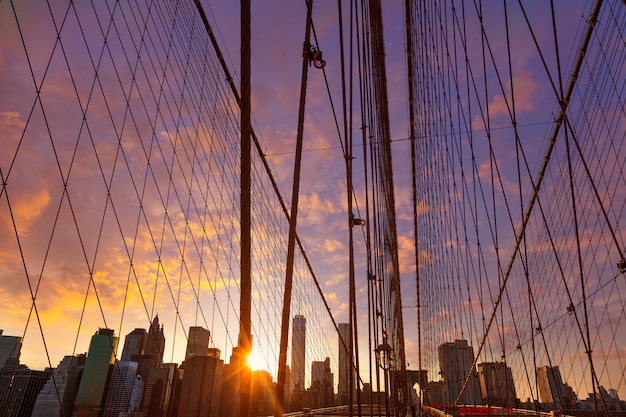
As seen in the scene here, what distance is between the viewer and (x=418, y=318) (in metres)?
37.8

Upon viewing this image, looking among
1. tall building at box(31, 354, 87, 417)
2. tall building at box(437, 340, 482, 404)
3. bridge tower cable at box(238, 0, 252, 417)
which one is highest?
tall building at box(437, 340, 482, 404)

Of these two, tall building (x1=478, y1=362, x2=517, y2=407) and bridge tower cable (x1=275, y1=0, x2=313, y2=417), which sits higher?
tall building (x1=478, y1=362, x2=517, y2=407)

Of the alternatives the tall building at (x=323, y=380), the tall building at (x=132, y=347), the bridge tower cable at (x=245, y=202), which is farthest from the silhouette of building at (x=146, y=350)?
the tall building at (x=323, y=380)

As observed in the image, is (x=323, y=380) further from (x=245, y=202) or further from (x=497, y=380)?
(x=245, y=202)

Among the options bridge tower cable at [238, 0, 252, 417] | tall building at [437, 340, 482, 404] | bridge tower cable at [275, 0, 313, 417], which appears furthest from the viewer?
tall building at [437, 340, 482, 404]

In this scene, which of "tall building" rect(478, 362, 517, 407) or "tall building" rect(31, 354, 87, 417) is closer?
"tall building" rect(31, 354, 87, 417)

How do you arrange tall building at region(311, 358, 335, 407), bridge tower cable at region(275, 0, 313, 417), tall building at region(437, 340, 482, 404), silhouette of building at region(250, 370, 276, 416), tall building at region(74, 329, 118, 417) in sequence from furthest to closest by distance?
tall building at region(311, 358, 335, 407) < tall building at region(437, 340, 482, 404) < tall building at region(74, 329, 118, 417) < silhouette of building at region(250, 370, 276, 416) < bridge tower cable at region(275, 0, 313, 417)

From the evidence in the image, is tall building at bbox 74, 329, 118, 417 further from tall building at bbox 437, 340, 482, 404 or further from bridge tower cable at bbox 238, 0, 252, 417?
tall building at bbox 437, 340, 482, 404

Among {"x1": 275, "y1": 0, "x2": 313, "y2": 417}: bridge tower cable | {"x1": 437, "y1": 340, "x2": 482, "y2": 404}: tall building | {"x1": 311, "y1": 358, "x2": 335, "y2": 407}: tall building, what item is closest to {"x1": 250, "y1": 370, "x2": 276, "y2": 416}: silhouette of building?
{"x1": 275, "y1": 0, "x2": 313, "y2": 417}: bridge tower cable

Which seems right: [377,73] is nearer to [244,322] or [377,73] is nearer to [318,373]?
[244,322]

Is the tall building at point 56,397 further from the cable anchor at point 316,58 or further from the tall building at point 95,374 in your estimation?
the cable anchor at point 316,58

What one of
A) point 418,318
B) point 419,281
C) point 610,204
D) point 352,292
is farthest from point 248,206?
point 418,318

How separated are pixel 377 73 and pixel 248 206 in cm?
806

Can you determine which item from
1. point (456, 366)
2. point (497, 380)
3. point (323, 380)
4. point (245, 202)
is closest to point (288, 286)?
A: point (245, 202)
